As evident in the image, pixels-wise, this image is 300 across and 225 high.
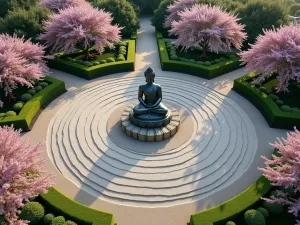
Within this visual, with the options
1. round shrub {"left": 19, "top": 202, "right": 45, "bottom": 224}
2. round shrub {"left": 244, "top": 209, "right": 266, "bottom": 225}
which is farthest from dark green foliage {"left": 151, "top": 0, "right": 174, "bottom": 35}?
round shrub {"left": 19, "top": 202, "right": 45, "bottom": 224}

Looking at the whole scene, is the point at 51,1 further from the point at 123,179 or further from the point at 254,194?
the point at 254,194

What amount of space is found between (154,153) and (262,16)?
22152mm

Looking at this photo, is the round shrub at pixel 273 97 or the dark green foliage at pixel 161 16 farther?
the dark green foliage at pixel 161 16

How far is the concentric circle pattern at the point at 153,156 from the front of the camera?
51.5ft

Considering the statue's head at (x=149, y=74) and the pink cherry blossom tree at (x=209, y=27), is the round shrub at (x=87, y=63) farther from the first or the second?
the statue's head at (x=149, y=74)

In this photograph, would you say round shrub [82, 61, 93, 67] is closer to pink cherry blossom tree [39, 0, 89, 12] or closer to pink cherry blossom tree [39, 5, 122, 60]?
pink cherry blossom tree [39, 5, 122, 60]

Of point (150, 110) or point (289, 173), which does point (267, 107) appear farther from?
point (289, 173)

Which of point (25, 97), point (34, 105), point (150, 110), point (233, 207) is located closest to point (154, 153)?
point (150, 110)

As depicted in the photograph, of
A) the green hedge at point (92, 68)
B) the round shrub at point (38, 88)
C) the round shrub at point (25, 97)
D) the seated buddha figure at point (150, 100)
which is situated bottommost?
the round shrub at point (25, 97)

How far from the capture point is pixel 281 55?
2102 centimetres

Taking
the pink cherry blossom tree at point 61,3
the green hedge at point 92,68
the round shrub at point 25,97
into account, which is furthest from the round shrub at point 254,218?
the pink cherry blossom tree at point 61,3

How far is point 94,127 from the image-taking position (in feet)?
67.3

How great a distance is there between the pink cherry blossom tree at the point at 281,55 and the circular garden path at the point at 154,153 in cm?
322

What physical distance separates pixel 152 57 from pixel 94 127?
14.9 meters
